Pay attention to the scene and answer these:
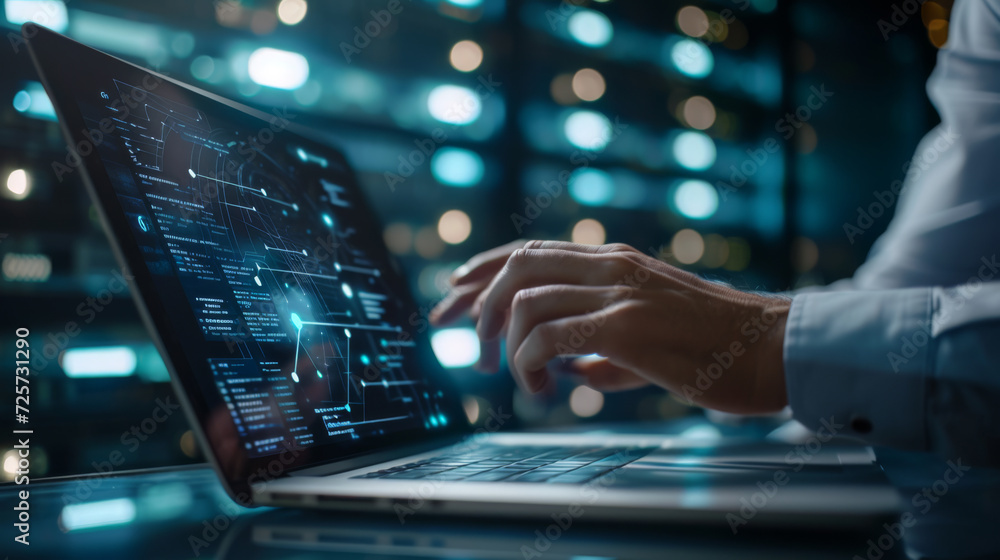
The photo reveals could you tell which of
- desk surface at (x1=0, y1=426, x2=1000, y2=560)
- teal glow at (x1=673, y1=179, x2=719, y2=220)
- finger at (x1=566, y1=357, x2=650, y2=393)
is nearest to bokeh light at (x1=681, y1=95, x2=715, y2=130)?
Answer: teal glow at (x1=673, y1=179, x2=719, y2=220)

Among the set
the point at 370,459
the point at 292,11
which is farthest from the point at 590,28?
the point at 370,459

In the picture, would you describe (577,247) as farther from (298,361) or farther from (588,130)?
(588,130)

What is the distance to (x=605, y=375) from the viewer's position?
84 centimetres

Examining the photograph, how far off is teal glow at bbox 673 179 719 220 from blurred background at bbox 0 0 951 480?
0.01m

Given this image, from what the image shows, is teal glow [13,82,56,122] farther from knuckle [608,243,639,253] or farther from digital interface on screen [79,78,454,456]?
knuckle [608,243,639,253]

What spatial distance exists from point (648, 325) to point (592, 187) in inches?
78.0

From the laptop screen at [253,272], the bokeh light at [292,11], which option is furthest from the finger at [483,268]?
the bokeh light at [292,11]

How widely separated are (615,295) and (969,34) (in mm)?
855

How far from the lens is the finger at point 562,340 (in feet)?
1.81

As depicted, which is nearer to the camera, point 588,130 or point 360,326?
point 360,326

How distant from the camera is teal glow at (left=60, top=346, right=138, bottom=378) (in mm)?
732

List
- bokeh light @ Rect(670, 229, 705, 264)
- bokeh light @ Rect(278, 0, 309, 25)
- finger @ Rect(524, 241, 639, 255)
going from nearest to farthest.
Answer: finger @ Rect(524, 241, 639, 255) → bokeh light @ Rect(278, 0, 309, 25) → bokeh light @ Rect(670, 229, 705, 264)

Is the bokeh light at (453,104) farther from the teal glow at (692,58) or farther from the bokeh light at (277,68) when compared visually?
the teal glow at (692,58)

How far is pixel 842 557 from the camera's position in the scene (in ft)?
0.94
